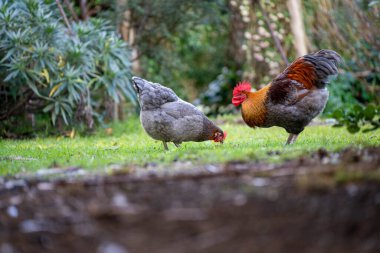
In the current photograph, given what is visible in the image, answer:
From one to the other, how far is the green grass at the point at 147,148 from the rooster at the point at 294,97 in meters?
0.37

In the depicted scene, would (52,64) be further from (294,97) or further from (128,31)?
(294,97)

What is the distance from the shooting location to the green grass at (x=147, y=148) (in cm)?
674

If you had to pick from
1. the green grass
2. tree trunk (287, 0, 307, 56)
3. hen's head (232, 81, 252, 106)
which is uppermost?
tree trunk (287, 0, 307, 56)

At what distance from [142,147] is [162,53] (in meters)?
6.90

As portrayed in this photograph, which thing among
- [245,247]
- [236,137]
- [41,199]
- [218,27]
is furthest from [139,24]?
[245,247]

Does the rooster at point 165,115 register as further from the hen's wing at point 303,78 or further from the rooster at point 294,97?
the hen's wing at point 303,78

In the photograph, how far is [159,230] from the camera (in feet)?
13.3

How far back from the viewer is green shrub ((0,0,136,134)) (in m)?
10.9

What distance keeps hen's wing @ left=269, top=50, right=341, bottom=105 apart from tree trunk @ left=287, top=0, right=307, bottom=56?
6235mm

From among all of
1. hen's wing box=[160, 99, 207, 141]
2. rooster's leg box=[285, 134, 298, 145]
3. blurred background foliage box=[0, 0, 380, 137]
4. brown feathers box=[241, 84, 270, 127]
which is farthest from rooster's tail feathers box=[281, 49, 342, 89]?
blurred background foliage box=[0, 0, 380, 137]

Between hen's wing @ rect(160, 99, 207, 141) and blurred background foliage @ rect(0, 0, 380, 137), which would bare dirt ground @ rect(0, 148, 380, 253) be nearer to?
A: hen's wing @ rect(160, 99, 207, 141)

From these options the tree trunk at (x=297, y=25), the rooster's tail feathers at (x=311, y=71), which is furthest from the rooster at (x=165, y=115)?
the tree trunk at (x=297, y=25)

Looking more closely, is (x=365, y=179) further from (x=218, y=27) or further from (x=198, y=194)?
(x=218, y=27)

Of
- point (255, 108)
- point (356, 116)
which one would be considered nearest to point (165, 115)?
point (255, 108)
